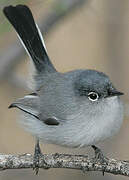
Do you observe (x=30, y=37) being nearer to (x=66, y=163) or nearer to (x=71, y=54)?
(x=66, y=163)

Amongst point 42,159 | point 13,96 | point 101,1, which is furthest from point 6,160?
point 101,1

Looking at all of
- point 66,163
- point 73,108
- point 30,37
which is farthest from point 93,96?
point 30,37

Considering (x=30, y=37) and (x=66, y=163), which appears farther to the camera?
(x=30, y=37)

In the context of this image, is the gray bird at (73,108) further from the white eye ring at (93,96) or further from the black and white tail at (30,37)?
the black and white tail at (30,37)

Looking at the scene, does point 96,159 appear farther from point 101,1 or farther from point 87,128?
point 101,1

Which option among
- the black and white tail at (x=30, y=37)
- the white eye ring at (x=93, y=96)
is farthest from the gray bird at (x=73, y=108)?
the black and white tail at (x=30, y=37)

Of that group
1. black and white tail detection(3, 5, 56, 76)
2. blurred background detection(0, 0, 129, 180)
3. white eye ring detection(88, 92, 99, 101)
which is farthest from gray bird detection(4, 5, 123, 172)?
blurred background detection(0, 0, 129, 180)

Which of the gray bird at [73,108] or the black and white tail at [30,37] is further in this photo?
the black and white tail at [30,37]

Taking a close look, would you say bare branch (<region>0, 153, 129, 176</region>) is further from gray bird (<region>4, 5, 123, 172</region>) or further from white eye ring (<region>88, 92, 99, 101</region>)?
white eye ring (<region>88, 92, 99, 101</region>)
